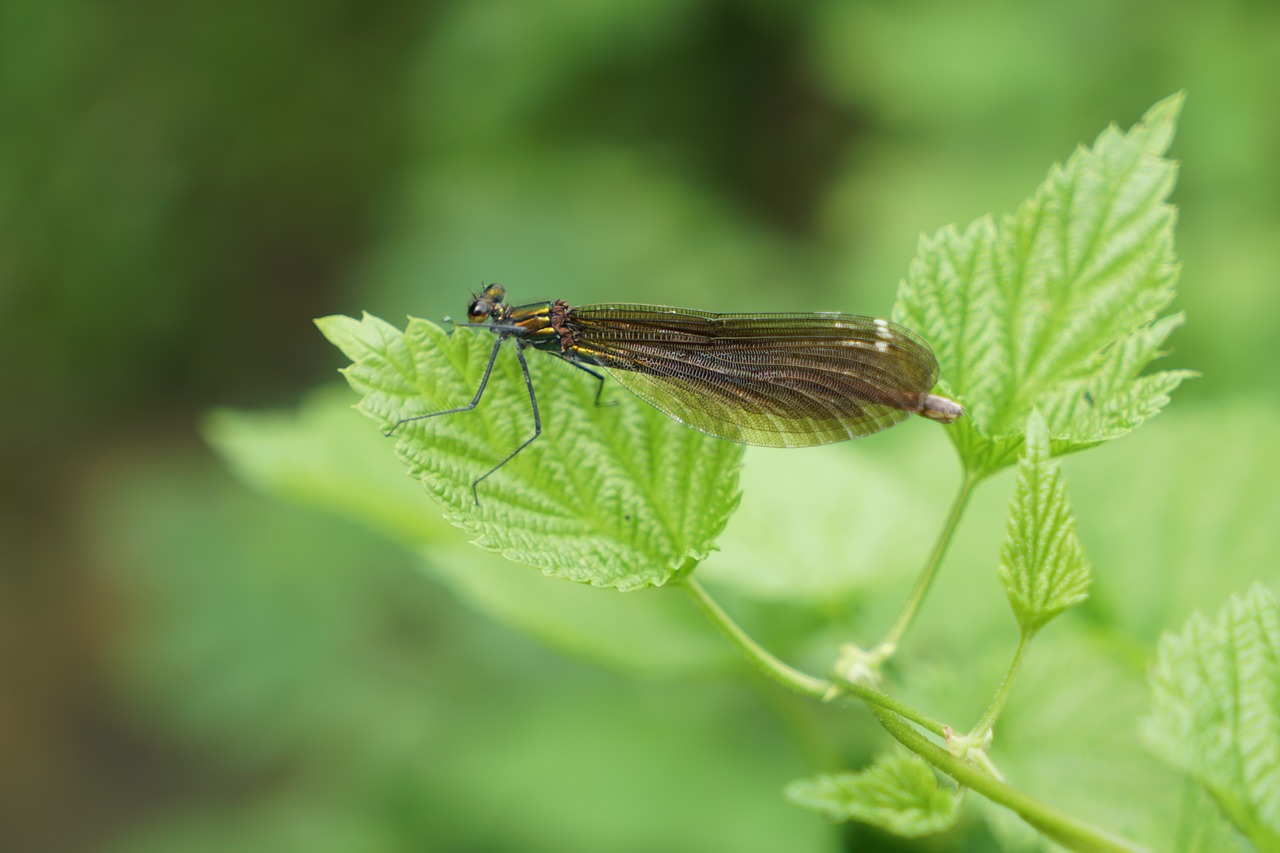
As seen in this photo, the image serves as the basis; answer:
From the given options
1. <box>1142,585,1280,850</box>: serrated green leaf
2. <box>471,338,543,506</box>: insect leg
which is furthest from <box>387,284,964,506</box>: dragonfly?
<box>1142,585,1280,850</box>: serrated green leaf

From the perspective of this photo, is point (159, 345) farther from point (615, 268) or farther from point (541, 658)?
point (541, 658)

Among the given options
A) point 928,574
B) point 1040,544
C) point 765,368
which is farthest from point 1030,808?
point 765,368

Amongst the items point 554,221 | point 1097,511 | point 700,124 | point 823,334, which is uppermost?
point 700,124

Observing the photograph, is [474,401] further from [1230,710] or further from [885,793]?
[1230,710]

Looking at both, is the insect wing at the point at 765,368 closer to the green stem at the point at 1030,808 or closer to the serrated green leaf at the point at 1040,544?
the serrated green leaf at the point at 1040,544

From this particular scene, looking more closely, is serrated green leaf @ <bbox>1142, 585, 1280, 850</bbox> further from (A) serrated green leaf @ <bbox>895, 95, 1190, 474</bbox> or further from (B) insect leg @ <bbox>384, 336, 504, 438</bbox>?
(B) insect leg @ <bbox>384, 336, 504, 438</bbox>

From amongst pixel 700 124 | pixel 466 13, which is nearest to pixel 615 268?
pixel 700 124

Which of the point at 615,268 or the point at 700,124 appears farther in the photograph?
the point at 700,124
